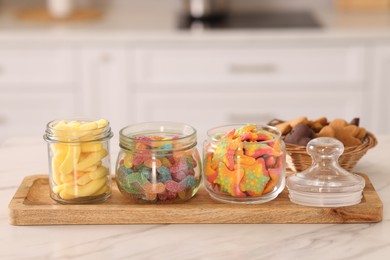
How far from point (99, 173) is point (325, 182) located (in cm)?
41

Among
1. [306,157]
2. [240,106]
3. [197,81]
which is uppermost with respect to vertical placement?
[306,157]

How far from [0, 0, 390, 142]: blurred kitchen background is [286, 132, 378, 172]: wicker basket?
5.20ft

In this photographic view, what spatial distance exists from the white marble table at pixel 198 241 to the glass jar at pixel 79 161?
2.7 inches

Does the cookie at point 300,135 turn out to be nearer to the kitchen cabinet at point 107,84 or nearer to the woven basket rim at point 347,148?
the woven basket rim at point 347,148

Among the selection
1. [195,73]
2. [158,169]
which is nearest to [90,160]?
[158,169]

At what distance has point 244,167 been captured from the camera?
153 centimetres

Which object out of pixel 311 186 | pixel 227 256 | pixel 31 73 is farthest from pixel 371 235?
pixel 31 73

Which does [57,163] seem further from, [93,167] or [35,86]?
[35,86]

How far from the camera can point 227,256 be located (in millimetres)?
1387

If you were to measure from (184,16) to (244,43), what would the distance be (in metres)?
0.44

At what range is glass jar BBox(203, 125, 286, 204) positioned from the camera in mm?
1537

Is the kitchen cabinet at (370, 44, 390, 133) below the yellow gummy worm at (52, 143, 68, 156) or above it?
below

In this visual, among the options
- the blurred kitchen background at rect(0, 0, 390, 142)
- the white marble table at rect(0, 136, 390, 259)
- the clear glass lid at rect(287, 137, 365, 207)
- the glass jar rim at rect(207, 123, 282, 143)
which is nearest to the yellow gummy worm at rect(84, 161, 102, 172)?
the white marble table at rect(0, 136, 390, 259)

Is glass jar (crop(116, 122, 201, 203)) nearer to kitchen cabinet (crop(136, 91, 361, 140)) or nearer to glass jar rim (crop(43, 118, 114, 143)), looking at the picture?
glass jar rim (crop(43, 118, 114, 143))
